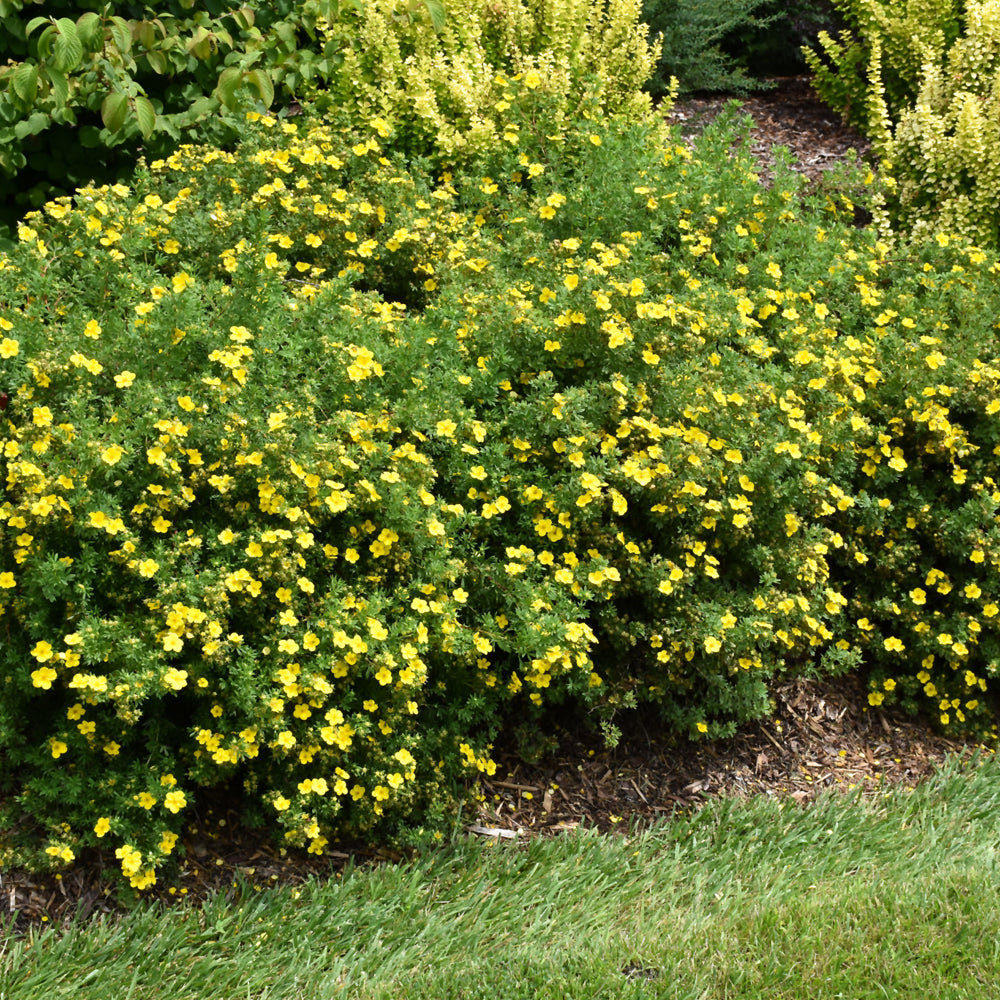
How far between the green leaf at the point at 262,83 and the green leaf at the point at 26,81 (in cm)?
98

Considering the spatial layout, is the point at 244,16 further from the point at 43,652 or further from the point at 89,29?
the point at 43,652

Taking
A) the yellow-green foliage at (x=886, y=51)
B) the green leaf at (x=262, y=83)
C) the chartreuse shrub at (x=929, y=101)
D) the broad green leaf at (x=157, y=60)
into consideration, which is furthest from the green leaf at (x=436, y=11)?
the yellow-green foliage at (x=886, y=51)

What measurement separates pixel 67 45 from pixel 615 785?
3.06 meters

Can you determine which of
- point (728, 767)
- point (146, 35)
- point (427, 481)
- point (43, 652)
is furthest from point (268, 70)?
point (728, 767)

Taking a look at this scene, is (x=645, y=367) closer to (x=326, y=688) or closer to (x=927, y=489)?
(x=927, y=489)

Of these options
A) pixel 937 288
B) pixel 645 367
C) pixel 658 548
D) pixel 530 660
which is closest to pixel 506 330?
pixel 645 367

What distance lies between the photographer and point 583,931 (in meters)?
2.87

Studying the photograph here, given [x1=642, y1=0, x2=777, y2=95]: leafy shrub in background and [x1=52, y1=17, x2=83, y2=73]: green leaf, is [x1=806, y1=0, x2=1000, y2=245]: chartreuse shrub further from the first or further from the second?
[x1=52, y1=17, x2=83, y2=73]: green leaf

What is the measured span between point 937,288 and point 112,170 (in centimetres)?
373

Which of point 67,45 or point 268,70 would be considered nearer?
point 67,45

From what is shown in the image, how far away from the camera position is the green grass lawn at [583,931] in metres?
2.66

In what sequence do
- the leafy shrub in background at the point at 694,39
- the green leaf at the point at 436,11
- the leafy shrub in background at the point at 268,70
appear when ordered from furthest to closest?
the leafy shrub in background at the point at 694,39 → the green leaf at the point at 436,11 → the leafy shrub in background at the point at 268,70

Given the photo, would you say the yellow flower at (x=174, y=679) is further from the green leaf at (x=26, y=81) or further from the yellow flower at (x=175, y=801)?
the green leaf at (x=26, y=81)

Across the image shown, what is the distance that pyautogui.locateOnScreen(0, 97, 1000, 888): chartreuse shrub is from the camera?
115 inches
